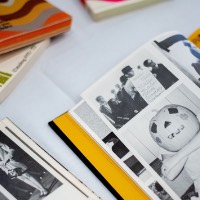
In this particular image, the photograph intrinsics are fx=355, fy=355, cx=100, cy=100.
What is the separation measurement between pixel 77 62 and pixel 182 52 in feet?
0.60

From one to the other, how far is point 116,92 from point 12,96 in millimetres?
170

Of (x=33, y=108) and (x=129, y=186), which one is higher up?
(x=33, y=108)

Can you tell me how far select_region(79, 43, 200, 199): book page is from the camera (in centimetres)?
51

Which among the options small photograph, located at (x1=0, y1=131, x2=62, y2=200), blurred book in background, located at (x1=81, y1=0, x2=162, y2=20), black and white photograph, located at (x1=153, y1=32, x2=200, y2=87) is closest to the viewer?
small photograph, located at (x1=0, y1=131, x2=62, y2=200)

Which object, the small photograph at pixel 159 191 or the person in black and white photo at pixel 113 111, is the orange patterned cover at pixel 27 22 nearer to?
the person in black and white photo at pixel 113 111

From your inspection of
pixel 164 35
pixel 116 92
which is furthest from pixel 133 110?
pixel 164 35

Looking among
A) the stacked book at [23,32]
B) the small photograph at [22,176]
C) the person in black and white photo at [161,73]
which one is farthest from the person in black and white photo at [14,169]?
the person in black and white photo at [161,73]

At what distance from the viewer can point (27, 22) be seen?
62 cm

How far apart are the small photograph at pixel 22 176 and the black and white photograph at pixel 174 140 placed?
135 mm

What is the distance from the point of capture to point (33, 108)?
57cm

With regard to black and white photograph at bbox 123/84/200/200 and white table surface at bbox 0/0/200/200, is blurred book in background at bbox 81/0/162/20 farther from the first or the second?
black and white photograph at bbox 123/84/200/200

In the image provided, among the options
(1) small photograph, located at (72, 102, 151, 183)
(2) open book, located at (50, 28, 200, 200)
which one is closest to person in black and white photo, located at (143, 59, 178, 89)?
(2) open book, located at (50, 28, 200, 200)

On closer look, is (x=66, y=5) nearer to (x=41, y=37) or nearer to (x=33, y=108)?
(x=41, y=37)

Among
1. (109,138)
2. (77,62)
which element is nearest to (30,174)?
(109,138)
